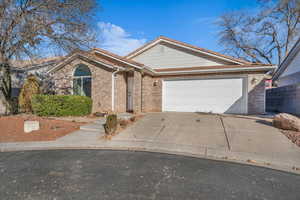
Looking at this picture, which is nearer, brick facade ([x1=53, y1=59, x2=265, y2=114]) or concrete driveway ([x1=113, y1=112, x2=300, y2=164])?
concrete driveway ([x1=113, y1=112, x2=300, y2=164])

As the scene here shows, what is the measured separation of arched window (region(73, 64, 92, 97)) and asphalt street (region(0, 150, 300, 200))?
22.3 feet

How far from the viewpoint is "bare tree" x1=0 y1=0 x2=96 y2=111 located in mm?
8391

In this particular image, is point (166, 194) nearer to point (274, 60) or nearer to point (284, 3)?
point (284, 3)

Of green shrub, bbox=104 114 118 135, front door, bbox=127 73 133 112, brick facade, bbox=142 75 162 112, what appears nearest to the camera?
green shrub, bbox=104 114 118 135

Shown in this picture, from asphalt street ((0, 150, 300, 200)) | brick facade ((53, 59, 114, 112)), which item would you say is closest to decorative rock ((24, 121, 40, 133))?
asphalt street ((0, 150, 300, 200))

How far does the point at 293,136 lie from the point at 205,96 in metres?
5.38

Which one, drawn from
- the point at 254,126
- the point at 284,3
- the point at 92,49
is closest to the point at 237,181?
the point at 254,126

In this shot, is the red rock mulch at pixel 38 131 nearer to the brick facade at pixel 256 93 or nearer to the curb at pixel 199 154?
the curb at pixel 199 154

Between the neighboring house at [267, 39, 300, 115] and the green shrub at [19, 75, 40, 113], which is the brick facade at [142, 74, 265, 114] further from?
the green shrub at [19, 75, 40, 113]

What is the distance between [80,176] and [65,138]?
3297mm

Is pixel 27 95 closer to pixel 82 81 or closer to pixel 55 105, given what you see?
pixel 55 105

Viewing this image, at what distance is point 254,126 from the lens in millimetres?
6859

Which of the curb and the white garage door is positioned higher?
the white garage door

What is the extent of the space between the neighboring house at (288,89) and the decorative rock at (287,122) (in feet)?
13.2
